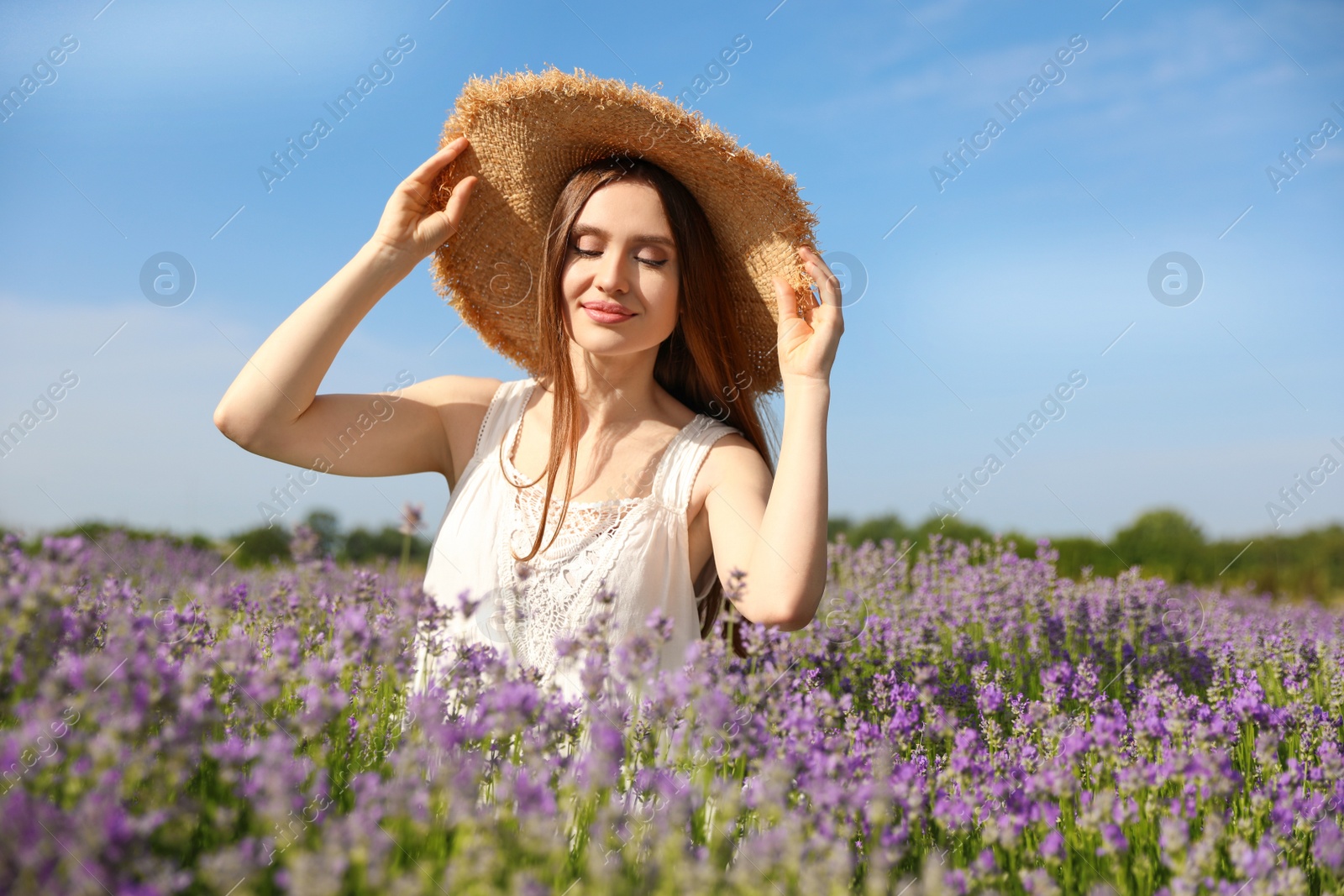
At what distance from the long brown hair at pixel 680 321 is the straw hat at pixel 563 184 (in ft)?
0.25

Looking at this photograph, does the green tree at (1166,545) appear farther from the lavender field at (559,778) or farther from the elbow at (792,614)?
the elbow at (792,614)

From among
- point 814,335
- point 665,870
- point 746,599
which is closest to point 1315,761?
point 746,599

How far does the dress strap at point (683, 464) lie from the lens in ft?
10.1

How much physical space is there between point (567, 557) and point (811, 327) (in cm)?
114

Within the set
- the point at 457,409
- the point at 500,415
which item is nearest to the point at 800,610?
the point at 500,415

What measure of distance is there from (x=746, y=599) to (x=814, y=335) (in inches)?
35.2

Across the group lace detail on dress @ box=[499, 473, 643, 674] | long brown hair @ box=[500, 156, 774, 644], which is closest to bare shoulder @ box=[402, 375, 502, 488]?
long brown hair @ box=[500, 156, 774, 644]

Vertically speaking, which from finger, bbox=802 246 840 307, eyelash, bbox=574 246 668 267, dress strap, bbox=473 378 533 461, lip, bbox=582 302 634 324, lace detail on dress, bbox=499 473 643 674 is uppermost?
finger, bbox=802 246 840 307

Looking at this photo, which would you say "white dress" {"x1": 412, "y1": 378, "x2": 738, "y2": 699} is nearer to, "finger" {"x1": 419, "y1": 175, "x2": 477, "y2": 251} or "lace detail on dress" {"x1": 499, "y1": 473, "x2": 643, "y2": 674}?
"lace detail on dress" {"x1": 499, "y1": 473, "x2": 643, "y2": 674}

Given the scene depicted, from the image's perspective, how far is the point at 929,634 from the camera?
3432mm

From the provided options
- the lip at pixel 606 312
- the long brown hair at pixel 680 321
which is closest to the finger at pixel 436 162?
the long brown hair at pixel 680 321

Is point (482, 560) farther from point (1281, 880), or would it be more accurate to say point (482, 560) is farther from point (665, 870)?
point (1281, 880)

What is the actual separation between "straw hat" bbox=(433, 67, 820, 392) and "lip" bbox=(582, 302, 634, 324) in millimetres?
564

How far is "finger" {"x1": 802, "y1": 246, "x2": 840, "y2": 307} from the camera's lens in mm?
2967
